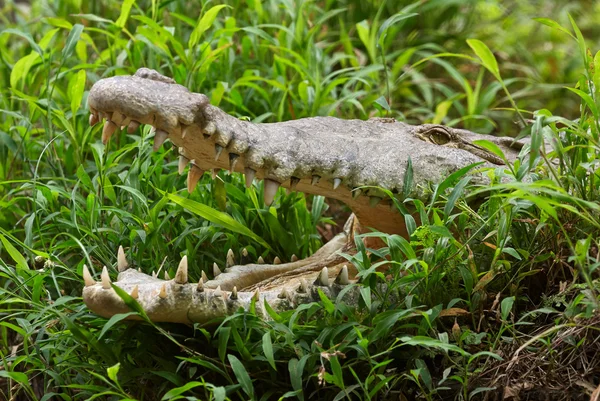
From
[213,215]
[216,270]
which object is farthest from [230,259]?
[213,215]

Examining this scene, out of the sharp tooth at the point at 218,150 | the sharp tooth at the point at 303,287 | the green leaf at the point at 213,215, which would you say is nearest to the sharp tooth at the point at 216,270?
the green leaf at the point at 213,215

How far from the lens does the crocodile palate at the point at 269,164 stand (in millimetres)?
3037

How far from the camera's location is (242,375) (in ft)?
9.64

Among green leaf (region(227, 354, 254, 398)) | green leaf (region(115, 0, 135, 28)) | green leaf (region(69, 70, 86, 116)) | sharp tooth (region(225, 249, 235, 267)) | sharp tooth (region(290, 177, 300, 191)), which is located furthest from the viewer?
green leaf (region(115, 0, 135, 28))

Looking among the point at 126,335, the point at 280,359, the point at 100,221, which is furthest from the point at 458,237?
the point at 100,221

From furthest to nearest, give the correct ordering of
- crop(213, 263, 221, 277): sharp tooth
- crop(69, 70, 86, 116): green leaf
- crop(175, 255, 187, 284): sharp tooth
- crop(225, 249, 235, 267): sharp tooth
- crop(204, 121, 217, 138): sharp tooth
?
crop(69, 70, 86, 116): green leaf → crop(225, 249, 235, 267): sharp tooth → crop(213, 263, 221, 277): sharp tooth → crop(204, 121, 217, 138): sharp tooth → crop(175, 255, 187, 284): sharp tooth

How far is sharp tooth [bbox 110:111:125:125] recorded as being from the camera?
307 centimetres

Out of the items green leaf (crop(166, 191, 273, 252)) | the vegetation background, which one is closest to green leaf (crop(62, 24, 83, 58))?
the vegetation background

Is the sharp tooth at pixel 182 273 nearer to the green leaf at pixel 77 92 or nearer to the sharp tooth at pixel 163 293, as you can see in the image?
the sharp tooth at pixel 163 293

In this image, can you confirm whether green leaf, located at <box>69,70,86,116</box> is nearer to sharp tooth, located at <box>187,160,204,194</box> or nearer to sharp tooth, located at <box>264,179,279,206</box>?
sharp tooth, located at <box>187,160,204,194</box>

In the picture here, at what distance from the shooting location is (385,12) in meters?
6.41

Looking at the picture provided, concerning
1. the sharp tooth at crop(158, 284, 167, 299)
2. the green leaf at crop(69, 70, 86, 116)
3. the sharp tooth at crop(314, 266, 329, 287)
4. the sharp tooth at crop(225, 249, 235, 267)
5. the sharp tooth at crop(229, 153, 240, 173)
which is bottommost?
the sharp tooth at crop(225, 249, 235, 267)

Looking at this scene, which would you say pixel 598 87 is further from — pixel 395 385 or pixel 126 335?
pixel 126 335

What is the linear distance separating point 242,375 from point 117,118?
1014mm
